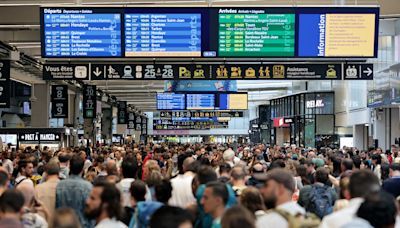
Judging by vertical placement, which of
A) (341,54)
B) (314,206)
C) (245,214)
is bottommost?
(314,206)

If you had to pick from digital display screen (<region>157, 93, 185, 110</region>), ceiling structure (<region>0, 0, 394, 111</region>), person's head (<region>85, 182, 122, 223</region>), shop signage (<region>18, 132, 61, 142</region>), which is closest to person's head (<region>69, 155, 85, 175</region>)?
person's head (<region>85, 182, 122, 223</region>)

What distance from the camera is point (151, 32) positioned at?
1409 cm

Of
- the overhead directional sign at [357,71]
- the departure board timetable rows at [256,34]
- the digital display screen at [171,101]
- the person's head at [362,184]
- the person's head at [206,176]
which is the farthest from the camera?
the digital display screen at [171,101]

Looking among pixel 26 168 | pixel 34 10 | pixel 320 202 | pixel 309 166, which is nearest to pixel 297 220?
pixel 320 202

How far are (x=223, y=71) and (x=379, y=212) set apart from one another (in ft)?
40.5

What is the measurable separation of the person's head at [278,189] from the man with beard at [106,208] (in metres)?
1.14

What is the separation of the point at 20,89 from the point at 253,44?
26.4 metres

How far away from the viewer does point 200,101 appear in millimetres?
31234

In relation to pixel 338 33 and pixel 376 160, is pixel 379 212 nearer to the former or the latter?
pixel 338 33

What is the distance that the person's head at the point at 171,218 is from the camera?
396 centimetres

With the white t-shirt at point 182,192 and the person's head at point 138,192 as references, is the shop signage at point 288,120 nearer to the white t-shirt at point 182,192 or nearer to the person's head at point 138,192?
the white t-shirt at point 182,192

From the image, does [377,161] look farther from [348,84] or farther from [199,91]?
[348,84]

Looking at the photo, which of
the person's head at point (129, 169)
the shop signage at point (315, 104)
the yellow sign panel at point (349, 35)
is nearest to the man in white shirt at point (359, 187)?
the person's head at point (129, 169)

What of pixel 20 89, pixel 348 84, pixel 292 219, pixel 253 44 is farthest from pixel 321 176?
pixel 20 89
